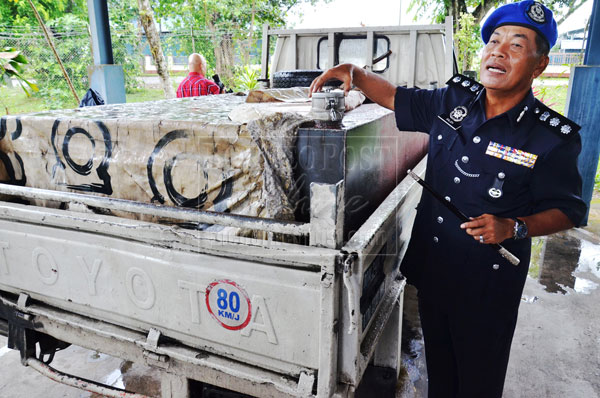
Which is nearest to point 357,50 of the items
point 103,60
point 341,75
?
point 341,75

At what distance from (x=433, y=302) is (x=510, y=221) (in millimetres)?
534

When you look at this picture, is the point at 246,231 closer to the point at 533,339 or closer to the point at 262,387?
the point at 262,387

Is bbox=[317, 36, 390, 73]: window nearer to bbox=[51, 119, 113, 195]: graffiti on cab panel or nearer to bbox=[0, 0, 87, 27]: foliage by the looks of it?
bbox=[51, 119, 113, 195]: graffiti on cab panel

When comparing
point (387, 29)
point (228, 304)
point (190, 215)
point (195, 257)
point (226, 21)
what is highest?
point (226, 21)

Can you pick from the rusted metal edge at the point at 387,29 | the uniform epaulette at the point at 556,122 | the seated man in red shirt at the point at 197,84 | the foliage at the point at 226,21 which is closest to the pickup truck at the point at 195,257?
the uniform epaulette at the point at 556,122

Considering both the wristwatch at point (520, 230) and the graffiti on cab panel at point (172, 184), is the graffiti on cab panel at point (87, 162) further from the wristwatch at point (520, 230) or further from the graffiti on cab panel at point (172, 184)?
the wristwatch at point (520, 230)

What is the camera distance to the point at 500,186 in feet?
5.06

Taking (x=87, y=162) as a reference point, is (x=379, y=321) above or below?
below

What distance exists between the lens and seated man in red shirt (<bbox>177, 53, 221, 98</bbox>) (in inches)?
183

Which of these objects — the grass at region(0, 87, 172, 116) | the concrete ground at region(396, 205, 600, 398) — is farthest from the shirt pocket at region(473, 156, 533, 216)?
the grass at region(0, 87, 172, 116)

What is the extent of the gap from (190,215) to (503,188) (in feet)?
3.56

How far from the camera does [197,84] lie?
468 centimetres

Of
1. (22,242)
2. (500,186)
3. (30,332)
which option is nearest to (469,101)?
(500,186)

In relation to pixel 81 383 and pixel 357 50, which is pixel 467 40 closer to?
pixel 357 50
